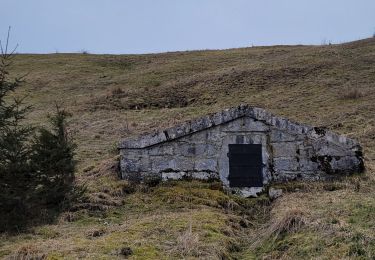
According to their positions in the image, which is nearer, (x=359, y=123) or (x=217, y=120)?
(x=217, y=120)

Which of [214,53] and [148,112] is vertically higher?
[214,53]

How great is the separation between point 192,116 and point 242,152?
10.5 m

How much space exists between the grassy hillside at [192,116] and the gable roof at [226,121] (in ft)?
3.48

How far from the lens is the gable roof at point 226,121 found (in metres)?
12.6

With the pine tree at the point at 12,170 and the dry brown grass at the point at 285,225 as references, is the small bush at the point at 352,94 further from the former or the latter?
the pine tree at the point at 12,170

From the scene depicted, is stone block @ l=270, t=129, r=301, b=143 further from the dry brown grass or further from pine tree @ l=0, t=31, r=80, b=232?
pine tree @ l=0, t=31, r=80, b=232

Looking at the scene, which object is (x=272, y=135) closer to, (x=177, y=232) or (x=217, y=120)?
(x=217, y=120)

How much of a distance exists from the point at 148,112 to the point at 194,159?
1298 cm

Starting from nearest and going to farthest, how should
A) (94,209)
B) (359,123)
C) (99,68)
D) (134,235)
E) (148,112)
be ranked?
(134,235) → (94,209) → (359,123) → (148,112) → (99,68)

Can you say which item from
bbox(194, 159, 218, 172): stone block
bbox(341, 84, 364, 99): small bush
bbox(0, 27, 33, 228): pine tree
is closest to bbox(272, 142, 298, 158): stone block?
bbox(194, 159, 218, 172): stone block

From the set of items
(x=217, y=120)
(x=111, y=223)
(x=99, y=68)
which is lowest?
(x=111, y=223)

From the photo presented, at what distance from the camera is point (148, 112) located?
1005 inches

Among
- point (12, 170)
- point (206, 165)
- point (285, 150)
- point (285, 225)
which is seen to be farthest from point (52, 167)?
point (285, 150)

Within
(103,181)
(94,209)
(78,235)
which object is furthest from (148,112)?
(78,235)
